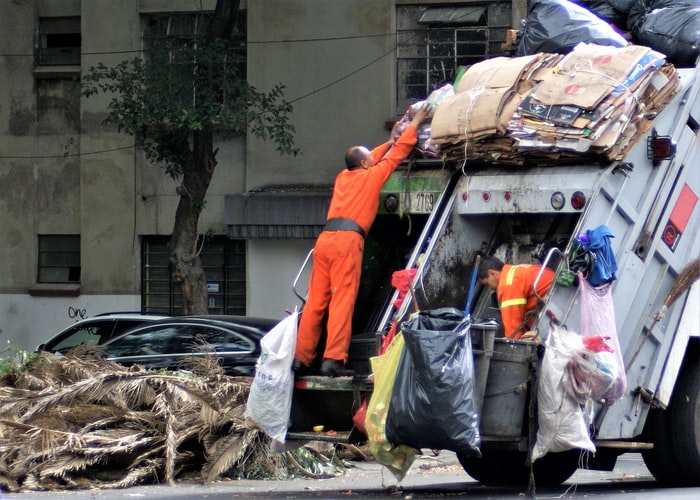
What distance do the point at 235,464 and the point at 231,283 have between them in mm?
10859

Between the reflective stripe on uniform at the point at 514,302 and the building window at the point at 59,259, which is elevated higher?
the reflective stripe on uniform at the point at 514,302

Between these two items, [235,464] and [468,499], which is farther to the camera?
[235,464]

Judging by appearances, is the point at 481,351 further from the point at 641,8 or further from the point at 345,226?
the point at 641,8

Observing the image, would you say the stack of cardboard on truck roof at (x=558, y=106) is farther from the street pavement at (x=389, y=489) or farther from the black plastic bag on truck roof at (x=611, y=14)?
the street pavement at (x=389, y=489)

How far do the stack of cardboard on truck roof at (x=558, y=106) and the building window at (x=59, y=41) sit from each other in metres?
14.3

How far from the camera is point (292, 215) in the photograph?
18.4m

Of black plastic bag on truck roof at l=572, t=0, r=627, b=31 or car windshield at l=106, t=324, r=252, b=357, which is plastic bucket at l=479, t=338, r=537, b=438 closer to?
black plastic bag on truck roof at l=572, t=0, r=627, b=31

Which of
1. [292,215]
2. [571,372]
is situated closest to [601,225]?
[571,372]

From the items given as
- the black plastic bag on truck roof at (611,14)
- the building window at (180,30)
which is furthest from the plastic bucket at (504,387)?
the building window at (180,30)

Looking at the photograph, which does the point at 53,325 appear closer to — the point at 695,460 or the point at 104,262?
the point at 104,262

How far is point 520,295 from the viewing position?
7.15 m

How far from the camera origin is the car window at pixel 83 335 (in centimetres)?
1398

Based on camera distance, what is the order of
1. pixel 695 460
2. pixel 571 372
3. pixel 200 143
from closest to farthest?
pixel 571 372
pixel 695 460
pixel 200 143

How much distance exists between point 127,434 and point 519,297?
352 cm
